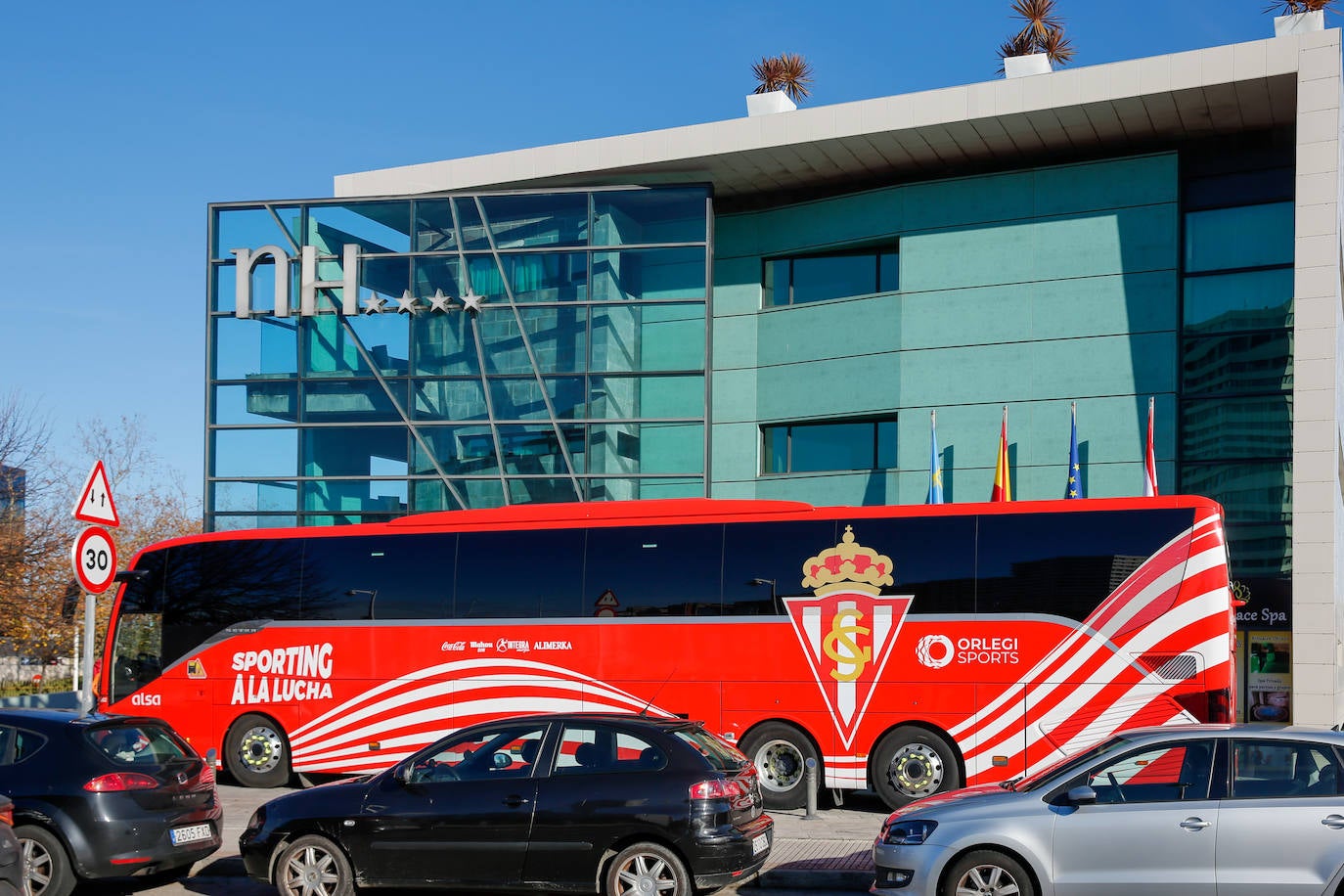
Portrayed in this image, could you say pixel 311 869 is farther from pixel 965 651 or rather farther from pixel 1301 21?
pixel 1301 21

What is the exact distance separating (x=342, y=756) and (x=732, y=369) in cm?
1391

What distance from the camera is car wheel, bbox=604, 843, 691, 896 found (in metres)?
9.70

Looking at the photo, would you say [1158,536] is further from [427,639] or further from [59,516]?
[59,516]

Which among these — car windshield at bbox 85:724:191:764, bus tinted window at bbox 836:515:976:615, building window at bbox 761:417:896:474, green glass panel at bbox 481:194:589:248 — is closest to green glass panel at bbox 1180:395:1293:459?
→ building window at bbox 761:417:896:474

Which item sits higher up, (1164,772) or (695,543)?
(695,543)

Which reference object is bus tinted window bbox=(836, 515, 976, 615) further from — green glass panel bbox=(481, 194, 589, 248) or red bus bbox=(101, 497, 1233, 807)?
green glass panel bbox=(481, 194, 589, 248)

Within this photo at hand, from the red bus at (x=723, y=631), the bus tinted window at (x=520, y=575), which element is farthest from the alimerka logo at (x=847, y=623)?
the bus tinted window at (x=520, y=575)

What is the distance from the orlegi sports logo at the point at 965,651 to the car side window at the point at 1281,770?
5651mm

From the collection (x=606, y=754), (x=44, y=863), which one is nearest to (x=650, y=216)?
(x=606, y=754)

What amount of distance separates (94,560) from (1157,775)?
10165mm

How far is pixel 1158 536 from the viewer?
46.8 feet

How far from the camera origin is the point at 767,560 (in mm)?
15727

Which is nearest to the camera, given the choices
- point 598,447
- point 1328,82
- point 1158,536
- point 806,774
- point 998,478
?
point 1158,536

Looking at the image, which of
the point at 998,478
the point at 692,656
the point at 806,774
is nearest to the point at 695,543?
the point at 692,656
